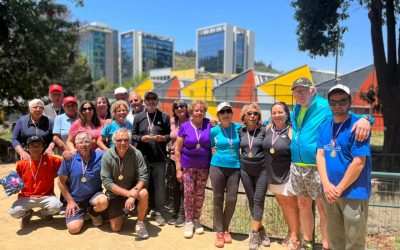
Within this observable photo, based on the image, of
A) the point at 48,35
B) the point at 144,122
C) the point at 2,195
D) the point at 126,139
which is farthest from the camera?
the point at 48,35

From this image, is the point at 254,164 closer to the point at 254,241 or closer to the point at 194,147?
the point at 194,147

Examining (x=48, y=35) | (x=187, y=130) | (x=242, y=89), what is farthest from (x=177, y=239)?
(x=242, y=89)

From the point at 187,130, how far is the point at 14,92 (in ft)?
32.4

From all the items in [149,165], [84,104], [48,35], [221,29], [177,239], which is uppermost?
[221,29]

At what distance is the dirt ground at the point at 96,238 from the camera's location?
13.8 feet

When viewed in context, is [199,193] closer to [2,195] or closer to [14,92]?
[2,195]

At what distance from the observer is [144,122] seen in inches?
187

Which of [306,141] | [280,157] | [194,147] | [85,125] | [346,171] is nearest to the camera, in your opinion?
[346,171]

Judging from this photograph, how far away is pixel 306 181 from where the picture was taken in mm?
3629

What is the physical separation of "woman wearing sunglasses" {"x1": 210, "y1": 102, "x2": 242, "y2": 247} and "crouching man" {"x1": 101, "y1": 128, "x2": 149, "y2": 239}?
0.94 metres

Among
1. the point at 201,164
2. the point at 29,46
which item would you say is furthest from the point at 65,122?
the point at 29,46

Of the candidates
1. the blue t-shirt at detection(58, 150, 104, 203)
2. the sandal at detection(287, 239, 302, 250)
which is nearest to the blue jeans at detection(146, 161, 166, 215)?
the blue t-shirt at detection(58, 150, 104, 203)

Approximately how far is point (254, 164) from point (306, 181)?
2.17ft

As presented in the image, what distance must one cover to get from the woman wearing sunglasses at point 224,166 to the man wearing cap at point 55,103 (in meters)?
2.79
